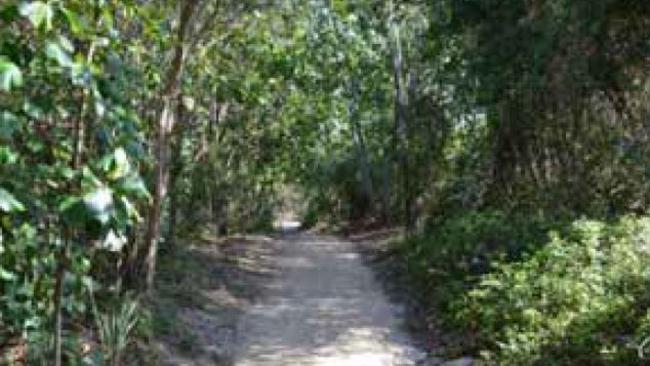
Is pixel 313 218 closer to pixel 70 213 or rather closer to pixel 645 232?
pixel 645 232

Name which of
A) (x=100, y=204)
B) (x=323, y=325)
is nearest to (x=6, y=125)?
(x=100, y=204)

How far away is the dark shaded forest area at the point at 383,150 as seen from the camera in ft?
16.1

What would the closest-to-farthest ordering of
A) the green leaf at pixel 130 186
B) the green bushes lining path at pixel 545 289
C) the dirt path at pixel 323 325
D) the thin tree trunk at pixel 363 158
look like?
the green leaf at pixel 130 186, the green bushes lining path at pixel 545 289, the dirt path at pixel 323 325, the thin tree trunk at pixel 363 158

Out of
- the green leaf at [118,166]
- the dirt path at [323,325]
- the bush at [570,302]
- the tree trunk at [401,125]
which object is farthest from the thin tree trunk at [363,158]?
the green leaf at [118,166]

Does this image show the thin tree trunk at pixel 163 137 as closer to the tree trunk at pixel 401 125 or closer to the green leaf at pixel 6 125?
the green leaf at pixel 6 125

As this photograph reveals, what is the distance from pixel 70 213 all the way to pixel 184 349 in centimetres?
593

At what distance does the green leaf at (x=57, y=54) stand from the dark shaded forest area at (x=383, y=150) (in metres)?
0.01

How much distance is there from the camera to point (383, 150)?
32156 millimetres

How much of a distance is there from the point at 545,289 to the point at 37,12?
716 centimetres

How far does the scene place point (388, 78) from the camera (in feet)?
91.4

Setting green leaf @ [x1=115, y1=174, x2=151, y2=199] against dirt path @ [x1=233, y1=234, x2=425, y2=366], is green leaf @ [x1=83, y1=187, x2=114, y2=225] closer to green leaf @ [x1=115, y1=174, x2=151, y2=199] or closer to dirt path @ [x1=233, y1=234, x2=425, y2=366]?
green leaf @ [x1=115, y1=174, x2=151, y2=199]

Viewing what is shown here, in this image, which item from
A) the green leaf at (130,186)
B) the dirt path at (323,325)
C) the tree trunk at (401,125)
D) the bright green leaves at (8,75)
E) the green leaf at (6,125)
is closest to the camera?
the bright green leaves at (8,75)

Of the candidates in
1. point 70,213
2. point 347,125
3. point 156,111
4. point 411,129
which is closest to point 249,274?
point 156,111

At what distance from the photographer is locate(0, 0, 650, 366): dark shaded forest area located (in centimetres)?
489
